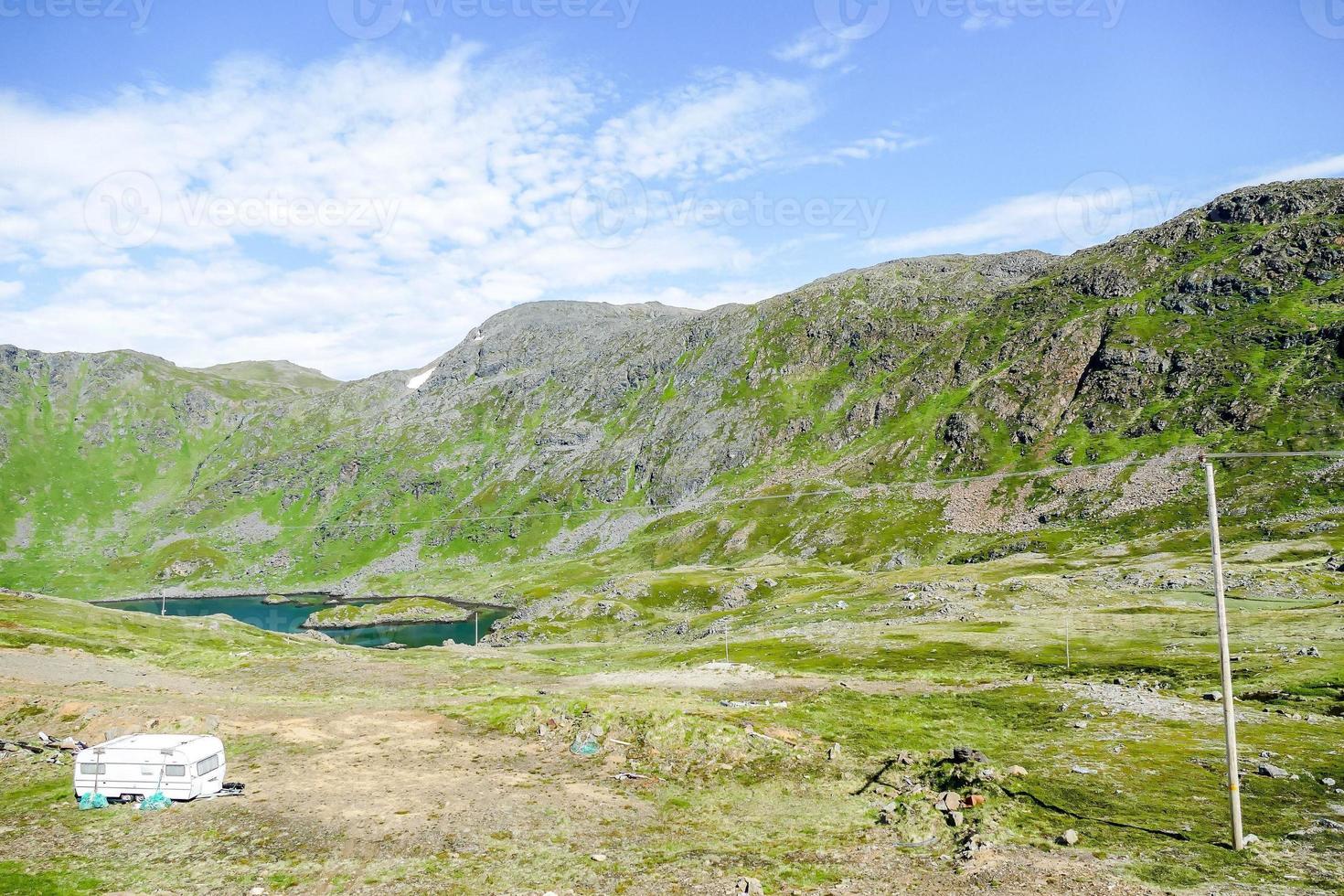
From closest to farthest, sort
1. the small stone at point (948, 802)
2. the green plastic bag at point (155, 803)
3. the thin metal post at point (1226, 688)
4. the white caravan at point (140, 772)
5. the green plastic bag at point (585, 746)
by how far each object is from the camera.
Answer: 1. the thin metal post at point (1226, 688)
2. the small stone at point (948, 802)
3. the green plastic bag at point (155, 803)
4. the white caravan at point (140, 772)
5. the green plastic bag at point (585, 746)

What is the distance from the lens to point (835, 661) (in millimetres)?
93125

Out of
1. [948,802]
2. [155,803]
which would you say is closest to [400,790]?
[155,803]

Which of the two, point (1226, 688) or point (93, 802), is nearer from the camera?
point (1226, 688)

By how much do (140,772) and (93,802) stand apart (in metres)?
3.03

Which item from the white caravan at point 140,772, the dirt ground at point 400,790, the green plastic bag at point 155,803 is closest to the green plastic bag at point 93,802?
the white caravan at point 140,772

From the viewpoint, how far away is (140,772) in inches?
1636

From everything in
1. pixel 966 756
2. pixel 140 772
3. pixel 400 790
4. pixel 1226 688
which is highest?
pixel 1226 688

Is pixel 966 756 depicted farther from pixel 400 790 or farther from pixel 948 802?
pixel 400 790

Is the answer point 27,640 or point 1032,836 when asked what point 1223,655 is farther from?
point 27,640

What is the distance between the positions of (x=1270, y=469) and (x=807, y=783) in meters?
195

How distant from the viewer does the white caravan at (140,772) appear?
4153 cm

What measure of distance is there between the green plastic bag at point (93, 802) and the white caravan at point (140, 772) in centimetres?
29

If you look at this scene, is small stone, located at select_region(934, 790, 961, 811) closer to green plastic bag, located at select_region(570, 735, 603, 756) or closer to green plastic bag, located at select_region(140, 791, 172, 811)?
green plastic bag, located at select_region(570, 735, 603, 756)

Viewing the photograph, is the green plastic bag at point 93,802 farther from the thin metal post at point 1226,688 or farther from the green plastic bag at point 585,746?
the thin metal post at point 1226,688
